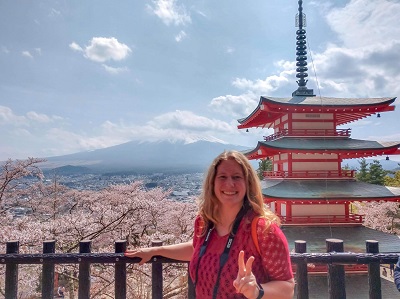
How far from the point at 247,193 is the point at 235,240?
1.09ft

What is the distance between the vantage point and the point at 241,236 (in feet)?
5.91

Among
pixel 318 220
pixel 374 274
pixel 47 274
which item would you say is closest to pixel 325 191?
pixel 318 220

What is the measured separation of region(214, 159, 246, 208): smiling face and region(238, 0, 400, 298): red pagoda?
7747mm

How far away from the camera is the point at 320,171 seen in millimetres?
10305

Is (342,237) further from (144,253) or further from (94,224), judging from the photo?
(94,224)

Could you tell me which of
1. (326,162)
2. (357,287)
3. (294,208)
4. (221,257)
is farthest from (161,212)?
(221,257)

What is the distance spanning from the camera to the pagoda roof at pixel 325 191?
30.5 feet

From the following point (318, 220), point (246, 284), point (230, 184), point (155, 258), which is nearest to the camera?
point (246, 284)

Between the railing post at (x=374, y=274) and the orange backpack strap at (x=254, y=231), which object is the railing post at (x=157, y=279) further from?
the railing post at (x=374, y=274)

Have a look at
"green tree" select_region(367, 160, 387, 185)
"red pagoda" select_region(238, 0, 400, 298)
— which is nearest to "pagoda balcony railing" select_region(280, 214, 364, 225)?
"red pagoda" select_region(238, 0, 400, 298)

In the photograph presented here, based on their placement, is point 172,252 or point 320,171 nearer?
point 172,252

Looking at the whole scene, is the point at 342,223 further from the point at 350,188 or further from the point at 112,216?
the point at 112,216

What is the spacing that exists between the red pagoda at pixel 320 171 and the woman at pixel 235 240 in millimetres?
7688

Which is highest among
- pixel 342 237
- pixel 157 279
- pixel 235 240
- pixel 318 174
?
pixel 318 174
